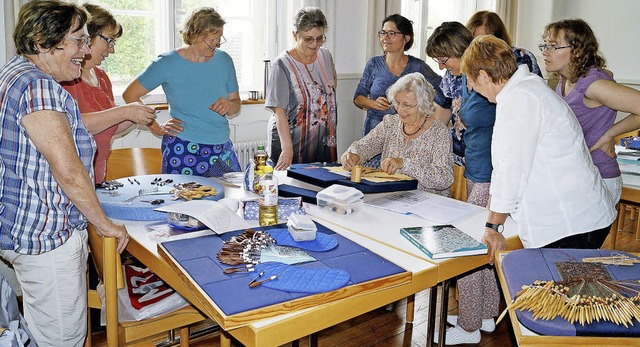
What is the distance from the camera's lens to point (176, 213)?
1939mm

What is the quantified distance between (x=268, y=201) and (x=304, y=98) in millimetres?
1423

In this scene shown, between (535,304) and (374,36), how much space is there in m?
3.78

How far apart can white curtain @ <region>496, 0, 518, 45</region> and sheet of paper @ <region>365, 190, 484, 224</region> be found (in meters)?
4.43

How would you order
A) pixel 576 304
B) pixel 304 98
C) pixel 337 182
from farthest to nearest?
pixel 304 98 → pixel 337 182 → pixel 576 304

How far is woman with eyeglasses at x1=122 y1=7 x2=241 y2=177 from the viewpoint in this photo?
289 cm

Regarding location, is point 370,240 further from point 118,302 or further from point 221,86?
point 221,86

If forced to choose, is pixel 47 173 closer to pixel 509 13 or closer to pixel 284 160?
pixel 284 160

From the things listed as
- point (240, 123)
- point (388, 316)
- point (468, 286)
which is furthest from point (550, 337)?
point (240, 123)

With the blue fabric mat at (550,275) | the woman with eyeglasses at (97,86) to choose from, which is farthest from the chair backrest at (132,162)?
the blue fabric mat at (550,275)

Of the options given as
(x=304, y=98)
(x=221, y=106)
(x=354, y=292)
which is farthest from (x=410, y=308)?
(x=354, y=292)

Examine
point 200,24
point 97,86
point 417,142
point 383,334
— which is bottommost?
point 383,334

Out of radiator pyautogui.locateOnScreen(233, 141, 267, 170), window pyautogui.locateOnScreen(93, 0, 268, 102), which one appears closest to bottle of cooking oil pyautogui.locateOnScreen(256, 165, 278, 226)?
window pyautogui.locateOnScreen(93, 0, 268, 102)

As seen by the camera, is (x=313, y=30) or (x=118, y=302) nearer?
(x=118, y=302)

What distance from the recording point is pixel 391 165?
267 centimetres
